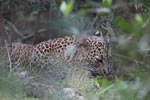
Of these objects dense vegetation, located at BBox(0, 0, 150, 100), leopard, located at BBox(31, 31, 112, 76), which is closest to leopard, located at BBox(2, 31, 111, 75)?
leopard, located at BBox(31, 31, 112, 76)

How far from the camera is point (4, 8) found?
717 centimetres

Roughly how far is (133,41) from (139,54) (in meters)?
0.05

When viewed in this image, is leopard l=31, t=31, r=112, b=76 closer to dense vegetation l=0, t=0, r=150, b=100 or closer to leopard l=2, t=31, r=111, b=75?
leopard l=2, t=31, r=111, b=75

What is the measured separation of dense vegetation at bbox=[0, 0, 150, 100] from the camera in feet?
3.81

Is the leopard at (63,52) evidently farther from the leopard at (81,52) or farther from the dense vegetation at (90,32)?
the dense vegetation at (90,32)

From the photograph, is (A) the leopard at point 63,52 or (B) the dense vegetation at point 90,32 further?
(A) the leopard at point 63,52

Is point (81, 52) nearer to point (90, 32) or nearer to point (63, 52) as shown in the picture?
point (63, 52)

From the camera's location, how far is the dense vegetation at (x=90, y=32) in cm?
116

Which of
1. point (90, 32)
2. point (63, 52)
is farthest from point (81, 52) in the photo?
point (90, 32)

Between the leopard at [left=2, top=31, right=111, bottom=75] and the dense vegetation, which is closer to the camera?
the dense vegetation

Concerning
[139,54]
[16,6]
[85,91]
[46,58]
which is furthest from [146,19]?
[16,6]

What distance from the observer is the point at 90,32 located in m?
1.62

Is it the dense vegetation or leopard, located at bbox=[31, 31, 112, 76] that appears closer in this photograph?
the dense vegetation

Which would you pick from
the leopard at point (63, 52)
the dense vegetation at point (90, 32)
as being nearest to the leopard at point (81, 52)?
the leopard at point (63, 52)
